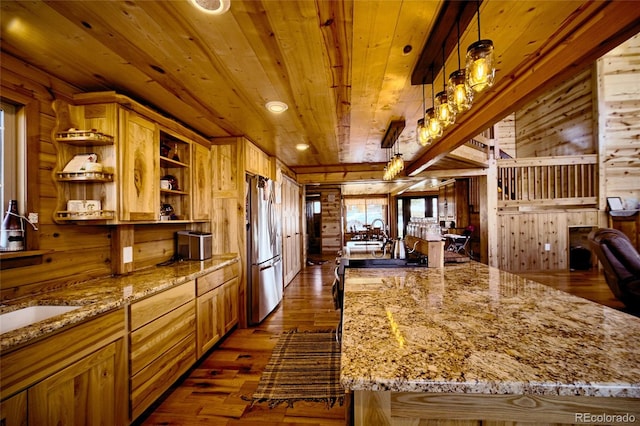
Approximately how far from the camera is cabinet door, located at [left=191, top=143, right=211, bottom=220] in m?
2.95

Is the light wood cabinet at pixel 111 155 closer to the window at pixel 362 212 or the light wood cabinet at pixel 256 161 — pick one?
the light wood cabinet at pixel 256 161

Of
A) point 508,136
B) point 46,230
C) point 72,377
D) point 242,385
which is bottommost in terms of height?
point 242,385

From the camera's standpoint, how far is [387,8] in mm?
1246

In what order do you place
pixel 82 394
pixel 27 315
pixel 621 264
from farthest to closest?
pixel 621 264 → pixel 27 315 → pixel 82 394

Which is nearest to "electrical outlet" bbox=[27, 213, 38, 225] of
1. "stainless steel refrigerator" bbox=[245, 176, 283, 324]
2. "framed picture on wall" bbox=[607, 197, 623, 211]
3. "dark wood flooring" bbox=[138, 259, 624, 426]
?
"dark wood flooring" bbox=[138, 259, 624, 426]

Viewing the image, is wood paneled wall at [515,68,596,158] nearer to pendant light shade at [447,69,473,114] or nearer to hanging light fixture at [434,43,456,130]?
hanging light fixture at [434,43,456,130]

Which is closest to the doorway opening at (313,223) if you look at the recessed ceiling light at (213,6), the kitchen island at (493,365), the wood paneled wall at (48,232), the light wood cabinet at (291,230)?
the light wood cabinet at (291,230)

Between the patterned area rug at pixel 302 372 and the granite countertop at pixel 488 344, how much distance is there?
2.77 feet

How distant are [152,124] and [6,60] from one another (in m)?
0.82

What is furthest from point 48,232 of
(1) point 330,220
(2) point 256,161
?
(1) point 330,220

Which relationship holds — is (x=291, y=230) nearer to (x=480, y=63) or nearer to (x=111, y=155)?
(x=111, y=155)

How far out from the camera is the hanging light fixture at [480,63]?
1.19m

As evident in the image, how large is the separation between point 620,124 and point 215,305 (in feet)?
27.6

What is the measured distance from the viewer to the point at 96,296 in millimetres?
1616
